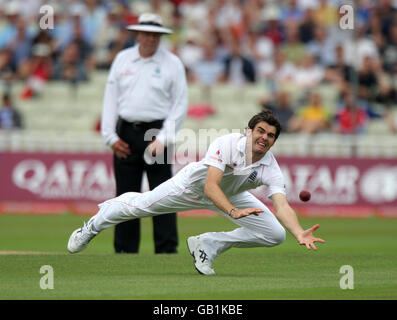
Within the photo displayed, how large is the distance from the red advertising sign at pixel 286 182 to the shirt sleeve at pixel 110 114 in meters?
7.69

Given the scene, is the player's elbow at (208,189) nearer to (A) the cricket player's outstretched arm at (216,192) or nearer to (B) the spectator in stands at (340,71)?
(A) the cricket player's outstretched arm at (216,192)

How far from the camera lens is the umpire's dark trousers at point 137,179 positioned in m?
11.7

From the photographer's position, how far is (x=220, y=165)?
9.19 metres

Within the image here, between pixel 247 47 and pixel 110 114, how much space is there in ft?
36.7

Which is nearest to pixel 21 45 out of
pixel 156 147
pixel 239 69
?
pixel 239 69

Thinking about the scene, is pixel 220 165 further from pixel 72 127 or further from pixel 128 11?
pixel 128 11

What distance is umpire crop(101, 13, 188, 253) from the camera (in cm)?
1170

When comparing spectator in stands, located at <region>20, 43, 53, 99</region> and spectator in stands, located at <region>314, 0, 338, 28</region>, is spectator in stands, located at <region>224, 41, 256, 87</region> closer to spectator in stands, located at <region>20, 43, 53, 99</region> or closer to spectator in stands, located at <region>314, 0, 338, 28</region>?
spectator in stands, located at <region>314, 0, 338, 28</region>

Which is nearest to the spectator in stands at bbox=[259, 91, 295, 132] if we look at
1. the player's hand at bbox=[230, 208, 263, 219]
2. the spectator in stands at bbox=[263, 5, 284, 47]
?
the spectator in stands at bbox=[263, 5, 284, 47]

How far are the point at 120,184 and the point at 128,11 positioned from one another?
12.3 m

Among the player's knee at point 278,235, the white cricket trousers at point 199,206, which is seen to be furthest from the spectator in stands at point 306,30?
the player's knee at point 278,235

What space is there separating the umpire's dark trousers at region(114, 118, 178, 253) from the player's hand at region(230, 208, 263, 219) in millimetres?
3025

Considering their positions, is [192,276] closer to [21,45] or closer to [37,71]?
[37,71]
